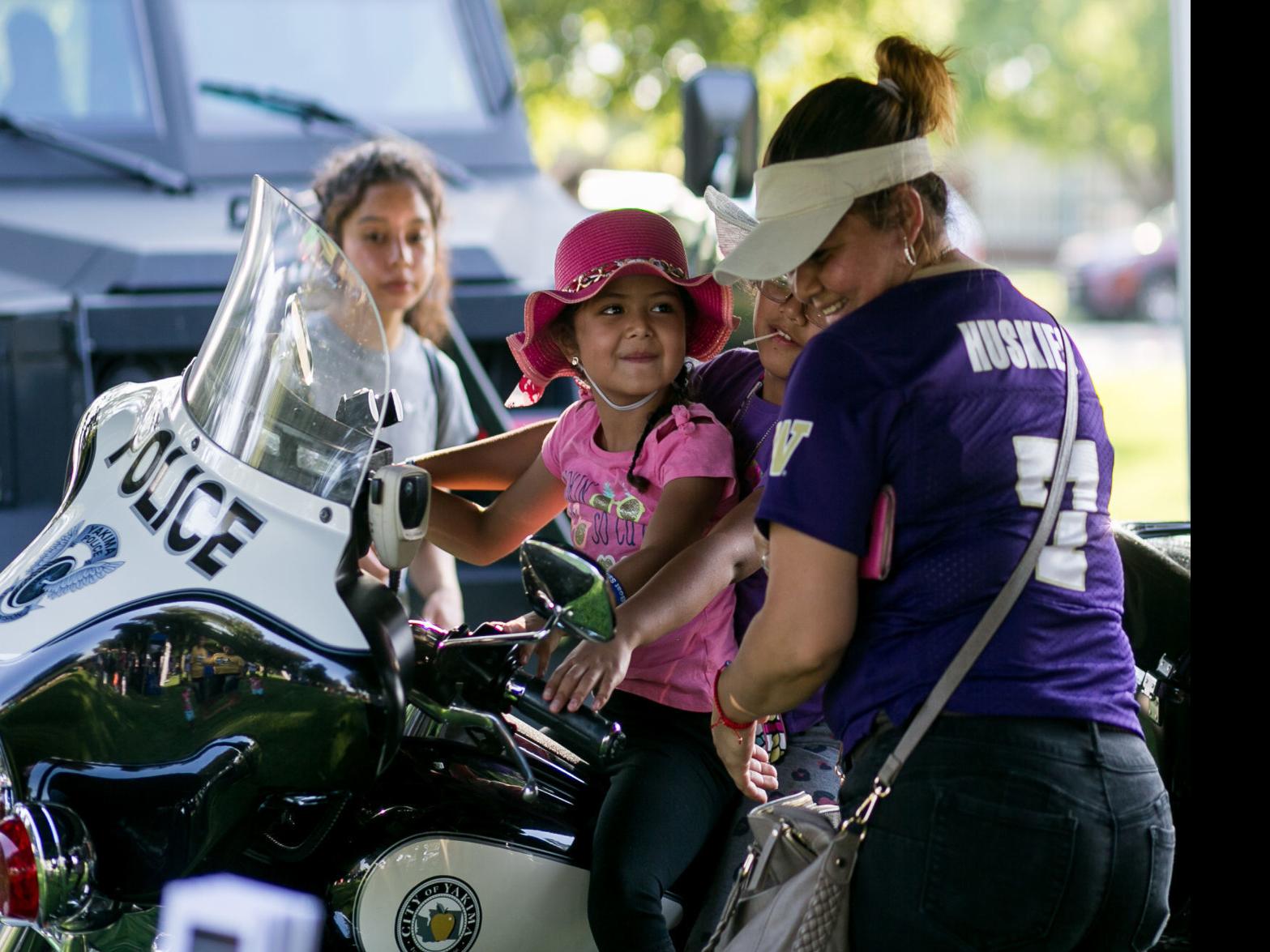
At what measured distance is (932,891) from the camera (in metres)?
1.82

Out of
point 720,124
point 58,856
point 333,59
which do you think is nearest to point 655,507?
point 58,856

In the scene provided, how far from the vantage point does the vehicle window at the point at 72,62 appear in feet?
17.1

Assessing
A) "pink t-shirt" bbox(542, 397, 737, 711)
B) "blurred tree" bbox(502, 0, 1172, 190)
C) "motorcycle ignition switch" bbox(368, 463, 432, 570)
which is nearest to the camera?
"motorcycle ignition switch" bbox(368, 463, 432, 570)

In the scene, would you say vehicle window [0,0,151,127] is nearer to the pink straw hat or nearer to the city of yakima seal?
the pink straw hat

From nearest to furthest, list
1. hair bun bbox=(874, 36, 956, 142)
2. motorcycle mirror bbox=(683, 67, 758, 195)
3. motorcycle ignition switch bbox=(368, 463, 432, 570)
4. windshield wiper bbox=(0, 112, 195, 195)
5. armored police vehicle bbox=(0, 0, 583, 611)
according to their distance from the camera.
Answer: motorcycle ignition switch bbox=(368, 463, 432, 570)
hair bun bbox=(874, 36, 956, 142)
armored police vehicle bbox=(0, 0, 583, 611)
motorcycle mirror bbox=(683, 67, 758, 195)
windshield wiper bbox=(0, 112, 195, 195)

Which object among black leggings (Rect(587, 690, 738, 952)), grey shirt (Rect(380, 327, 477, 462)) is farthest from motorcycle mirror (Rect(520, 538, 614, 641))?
grey shirt (Rect(380, 327, 477, 462))

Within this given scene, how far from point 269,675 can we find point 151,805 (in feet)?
0.68

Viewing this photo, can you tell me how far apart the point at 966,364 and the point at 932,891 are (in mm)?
620

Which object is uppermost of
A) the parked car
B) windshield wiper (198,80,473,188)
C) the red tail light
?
the parked car

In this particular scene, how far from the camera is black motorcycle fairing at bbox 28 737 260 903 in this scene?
71.1 inches

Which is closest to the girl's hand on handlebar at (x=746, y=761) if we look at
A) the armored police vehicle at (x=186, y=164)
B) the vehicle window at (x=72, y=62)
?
the armored police vehicle at (x=186, y=164)

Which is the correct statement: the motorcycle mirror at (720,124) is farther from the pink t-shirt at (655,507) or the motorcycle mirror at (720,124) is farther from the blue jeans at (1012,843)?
the blue jeans at (1012,843)

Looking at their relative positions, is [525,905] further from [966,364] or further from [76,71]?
[76,71]

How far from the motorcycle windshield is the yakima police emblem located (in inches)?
Answer: 7.6
